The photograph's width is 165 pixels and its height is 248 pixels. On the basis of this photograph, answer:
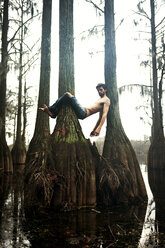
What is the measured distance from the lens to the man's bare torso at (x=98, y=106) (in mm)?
6047

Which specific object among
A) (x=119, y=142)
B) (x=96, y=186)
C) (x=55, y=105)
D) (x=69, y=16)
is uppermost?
(x=69, y=16)

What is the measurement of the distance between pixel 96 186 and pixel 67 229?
1.90 meters

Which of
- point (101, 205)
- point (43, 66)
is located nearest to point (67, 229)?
point (101, 205)

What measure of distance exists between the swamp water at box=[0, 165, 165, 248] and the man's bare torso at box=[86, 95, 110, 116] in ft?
7.42

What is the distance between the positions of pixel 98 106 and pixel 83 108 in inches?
17.9

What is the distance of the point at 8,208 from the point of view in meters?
5.47

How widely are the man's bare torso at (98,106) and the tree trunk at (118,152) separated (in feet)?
0.97

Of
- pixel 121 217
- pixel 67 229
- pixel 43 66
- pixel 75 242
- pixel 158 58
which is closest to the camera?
pixel 75 242

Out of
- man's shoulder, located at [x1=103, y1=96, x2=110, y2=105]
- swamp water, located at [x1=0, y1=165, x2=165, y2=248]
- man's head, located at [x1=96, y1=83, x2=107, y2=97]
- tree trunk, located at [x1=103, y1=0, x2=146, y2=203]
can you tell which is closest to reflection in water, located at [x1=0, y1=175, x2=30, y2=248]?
swamp water, located at [x1=0, y1=165, x2=165, y2=248]

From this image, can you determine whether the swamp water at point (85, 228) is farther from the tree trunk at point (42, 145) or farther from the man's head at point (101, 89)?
the man's head at point (101, 89)

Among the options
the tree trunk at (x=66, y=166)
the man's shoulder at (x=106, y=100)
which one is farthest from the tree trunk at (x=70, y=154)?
the man's shoulder at (x=106, y=100)

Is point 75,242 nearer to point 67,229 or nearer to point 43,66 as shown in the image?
point 67,229

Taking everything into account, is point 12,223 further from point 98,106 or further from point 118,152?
point 98,106

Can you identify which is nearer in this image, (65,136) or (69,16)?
(65,136)
